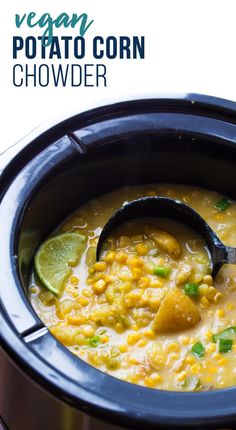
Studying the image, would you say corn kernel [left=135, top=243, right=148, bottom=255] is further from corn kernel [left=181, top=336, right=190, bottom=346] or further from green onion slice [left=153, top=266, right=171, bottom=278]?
corn kernel [left=181, top=336, right=190, bottom=346]

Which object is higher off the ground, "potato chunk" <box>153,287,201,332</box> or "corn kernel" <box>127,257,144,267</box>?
"corn kernel" <box>127,257,144,267</box>

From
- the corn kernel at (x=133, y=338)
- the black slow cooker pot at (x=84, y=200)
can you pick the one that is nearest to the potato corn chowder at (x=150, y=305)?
the corn kernel at (x=133, y=338)

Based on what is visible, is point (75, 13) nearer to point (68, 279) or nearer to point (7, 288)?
point (68, 279)

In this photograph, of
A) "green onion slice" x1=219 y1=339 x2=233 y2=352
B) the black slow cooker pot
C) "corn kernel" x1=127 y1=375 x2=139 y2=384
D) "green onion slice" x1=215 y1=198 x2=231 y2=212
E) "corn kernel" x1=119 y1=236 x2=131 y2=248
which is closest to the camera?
the black slow cooker pot

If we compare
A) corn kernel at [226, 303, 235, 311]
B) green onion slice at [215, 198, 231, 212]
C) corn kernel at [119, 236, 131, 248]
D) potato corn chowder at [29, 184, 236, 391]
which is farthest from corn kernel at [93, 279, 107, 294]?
green onion slice at [215, 198, 231, 212]

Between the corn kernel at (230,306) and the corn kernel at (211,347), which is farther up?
the corn kernel at (230,306)

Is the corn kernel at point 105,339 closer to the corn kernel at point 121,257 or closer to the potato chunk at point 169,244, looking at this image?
the corn kernel at point 121,257

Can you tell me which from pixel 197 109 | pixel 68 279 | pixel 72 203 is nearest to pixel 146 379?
pixel 68 279
